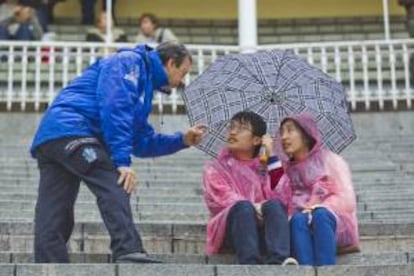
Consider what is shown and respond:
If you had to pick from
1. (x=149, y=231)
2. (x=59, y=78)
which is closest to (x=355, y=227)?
(x=149, y=231)

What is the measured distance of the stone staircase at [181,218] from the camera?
4.70 m

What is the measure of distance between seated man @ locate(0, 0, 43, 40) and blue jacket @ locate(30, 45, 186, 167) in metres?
7.25

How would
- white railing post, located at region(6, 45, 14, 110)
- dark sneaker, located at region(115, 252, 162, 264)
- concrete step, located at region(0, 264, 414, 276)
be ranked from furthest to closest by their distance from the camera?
white railing post, located at region(6, 45, 14, 110), dark sneaker, located at region(115, 252, 162, 264), concrete step, located at region(0, 264, 414, 276)

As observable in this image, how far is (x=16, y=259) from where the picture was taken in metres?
5.48

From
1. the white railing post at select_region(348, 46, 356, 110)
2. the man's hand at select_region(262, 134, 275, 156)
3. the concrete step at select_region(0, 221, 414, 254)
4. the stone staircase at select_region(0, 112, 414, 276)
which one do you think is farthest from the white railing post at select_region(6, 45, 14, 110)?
the man's hand at select_region(262, 134, 275, 156)

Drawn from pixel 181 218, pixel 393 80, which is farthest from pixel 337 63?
pixel 181 218

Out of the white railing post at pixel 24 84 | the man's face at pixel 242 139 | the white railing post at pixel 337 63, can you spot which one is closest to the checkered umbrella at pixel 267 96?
the man's face at pixel 242 139

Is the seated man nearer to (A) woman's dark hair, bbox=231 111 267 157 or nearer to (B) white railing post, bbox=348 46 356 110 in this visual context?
(B) white railing post, bbox=348 46 356 110

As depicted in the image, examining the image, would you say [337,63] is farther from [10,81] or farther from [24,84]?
[10,81]

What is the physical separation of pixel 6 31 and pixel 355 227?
7.78m

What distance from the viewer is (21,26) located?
1234 centimetres

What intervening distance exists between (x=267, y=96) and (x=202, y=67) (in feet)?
17.8

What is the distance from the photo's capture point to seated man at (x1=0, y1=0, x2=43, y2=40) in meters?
12.2

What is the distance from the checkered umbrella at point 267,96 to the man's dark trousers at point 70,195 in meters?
1.30
